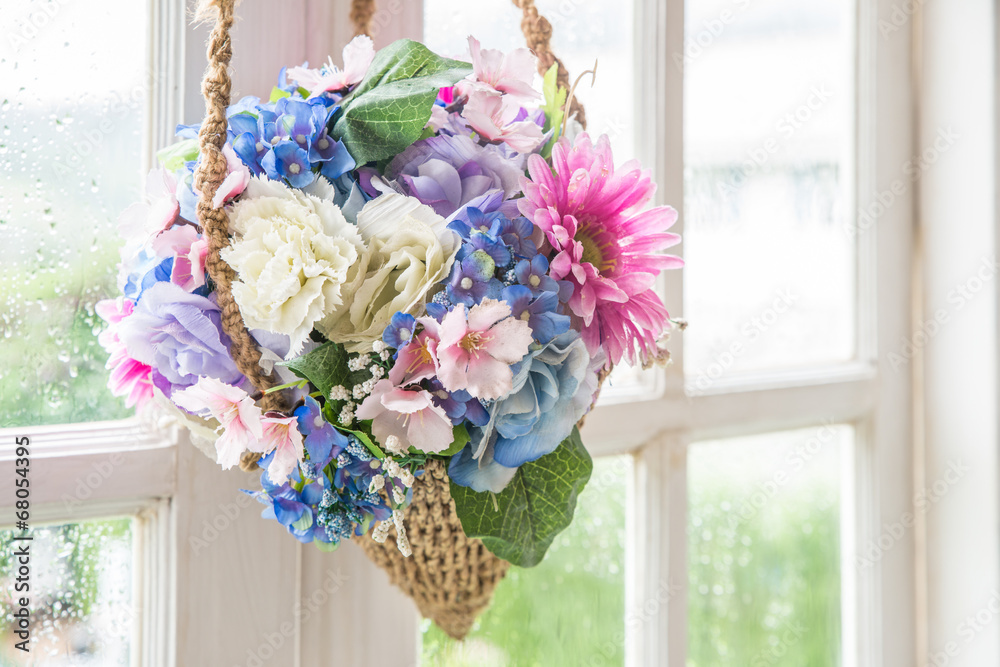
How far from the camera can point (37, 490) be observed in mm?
561

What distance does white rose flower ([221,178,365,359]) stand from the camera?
1.31ft

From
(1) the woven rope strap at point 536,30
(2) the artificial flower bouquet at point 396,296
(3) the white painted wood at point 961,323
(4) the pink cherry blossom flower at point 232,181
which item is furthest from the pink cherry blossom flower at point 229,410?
(3) the white painted wood at point 961,323

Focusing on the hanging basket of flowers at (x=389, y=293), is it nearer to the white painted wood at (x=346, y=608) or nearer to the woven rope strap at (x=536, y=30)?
the woven rope strap at (x=536, y=30)

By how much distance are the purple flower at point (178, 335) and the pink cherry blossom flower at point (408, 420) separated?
9 cm

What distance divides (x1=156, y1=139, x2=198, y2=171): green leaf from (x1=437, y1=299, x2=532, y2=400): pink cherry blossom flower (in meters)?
0.21

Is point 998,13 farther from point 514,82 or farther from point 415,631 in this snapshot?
point 415,631

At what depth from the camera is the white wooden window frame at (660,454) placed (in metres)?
0.61

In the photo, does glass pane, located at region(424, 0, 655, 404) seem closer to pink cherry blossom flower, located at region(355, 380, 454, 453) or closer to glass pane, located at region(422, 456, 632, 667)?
glass pane, located at region(422, 456, 632, 667)

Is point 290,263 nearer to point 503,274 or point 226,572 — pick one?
point 503,274

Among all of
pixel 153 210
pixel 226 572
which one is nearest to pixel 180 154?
pixel 153 210

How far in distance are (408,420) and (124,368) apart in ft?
0.68

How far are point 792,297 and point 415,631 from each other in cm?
66

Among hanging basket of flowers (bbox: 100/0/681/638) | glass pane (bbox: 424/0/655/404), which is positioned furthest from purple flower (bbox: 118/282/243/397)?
glass pane (bbox: 424/0/655/404)

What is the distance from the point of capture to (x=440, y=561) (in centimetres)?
54
